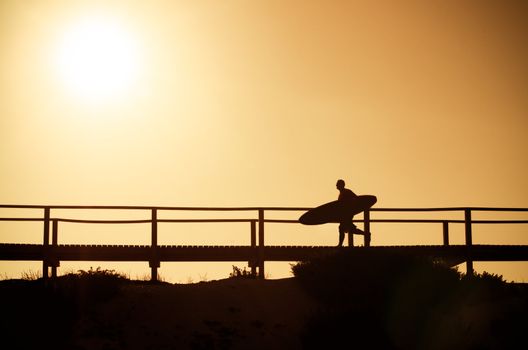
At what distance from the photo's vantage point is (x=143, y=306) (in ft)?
56.4

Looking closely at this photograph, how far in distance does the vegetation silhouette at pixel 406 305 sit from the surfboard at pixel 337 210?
7.12ft

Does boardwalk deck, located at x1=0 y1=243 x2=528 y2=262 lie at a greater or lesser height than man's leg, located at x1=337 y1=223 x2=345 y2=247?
lesser

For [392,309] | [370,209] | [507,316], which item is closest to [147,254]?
[370,209]

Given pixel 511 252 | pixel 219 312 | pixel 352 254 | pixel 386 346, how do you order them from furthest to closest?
pixel 511 252 → pixel 352 254 → pixel 219 312 → pixel 386 346

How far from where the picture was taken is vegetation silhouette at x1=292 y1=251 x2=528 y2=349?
52.3 feet

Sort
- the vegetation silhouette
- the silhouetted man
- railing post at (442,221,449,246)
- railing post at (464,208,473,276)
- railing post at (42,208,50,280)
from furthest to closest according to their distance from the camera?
railing post at (442,221,449,246) → railing post at (464,208,473,276) → railing post at (42,208,50,280) → the silhouetted man → the vegetation silhouette

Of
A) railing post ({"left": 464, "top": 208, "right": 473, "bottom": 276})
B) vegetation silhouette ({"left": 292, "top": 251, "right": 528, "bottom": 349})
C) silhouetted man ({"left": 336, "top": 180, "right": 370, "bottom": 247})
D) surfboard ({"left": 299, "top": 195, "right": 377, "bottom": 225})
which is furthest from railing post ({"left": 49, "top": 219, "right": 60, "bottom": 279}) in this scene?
railing post ({"left": 464, "top": 208, "right": 473, "bottom": 276})

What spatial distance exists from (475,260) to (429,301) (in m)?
5.26

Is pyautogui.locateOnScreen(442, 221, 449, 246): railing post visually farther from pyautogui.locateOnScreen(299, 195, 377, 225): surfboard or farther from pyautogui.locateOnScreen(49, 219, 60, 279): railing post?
pyautogui.locateOnScreen(49, 219, 60, 279): railing post

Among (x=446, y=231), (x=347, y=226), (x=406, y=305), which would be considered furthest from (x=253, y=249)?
(x=406, y=305)

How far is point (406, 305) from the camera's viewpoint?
1692cm

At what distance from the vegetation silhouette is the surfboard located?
7.12 feet

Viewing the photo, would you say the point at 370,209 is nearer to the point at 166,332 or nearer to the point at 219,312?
the point at 219,312

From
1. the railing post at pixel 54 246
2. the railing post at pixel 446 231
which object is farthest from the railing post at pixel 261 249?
the railing post at pixel 54 246
